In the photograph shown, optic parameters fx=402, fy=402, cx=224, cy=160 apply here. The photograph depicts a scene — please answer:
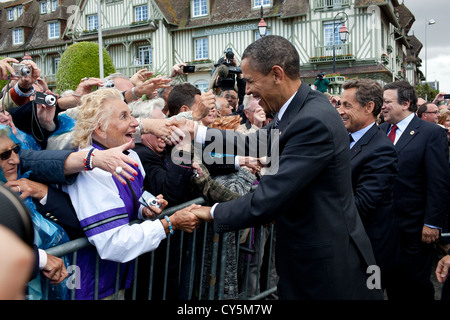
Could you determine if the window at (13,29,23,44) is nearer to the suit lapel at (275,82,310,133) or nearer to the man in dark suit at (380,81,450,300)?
the man in dark suit at (380,81,450,300)

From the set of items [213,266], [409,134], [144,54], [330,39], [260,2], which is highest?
[260,2]

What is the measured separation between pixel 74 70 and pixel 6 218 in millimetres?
24227

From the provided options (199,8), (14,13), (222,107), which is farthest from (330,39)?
(14,13)

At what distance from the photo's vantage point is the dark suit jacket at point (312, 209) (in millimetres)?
2186

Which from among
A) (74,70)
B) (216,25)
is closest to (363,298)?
(74,70)

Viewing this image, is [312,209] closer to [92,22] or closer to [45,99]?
[45,99]

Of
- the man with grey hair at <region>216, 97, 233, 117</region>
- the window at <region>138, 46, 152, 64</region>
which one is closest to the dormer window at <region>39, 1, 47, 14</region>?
the window at <region>138, 46, 152, 64</region>

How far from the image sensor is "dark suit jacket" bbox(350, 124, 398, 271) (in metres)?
3.28

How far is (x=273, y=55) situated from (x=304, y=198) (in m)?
0.86

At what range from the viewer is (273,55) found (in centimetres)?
239

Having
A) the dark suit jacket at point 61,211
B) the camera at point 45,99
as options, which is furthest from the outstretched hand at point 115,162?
the camera at point 45,99

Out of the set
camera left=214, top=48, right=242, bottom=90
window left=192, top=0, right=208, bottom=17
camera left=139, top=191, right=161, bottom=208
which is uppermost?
window left=192, top=0, right=208, bottom=17

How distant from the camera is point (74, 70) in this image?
902 inches
